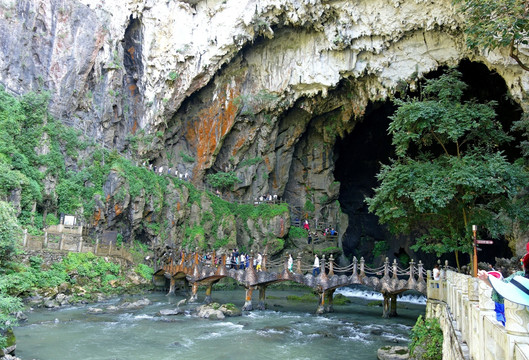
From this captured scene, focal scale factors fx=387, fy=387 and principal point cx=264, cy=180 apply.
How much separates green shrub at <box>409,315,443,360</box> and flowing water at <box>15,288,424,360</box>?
69.9 inches

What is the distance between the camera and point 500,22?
10.9m

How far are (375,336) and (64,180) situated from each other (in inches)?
746

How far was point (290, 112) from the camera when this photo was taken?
107 feet

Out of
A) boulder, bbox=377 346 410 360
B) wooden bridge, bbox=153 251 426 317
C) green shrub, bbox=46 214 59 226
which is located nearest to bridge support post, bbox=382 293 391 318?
wooden bridge, bbox=153 251 426 317

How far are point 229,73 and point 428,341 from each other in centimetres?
2499

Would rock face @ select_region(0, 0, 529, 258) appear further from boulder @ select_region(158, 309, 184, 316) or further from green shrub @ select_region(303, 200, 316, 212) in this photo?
boulder @ select_region(158, 309, 184, 316)

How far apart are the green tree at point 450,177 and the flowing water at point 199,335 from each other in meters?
4.53

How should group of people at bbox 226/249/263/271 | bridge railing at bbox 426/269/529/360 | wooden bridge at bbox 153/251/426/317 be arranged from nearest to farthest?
bridge railing at bbox 426/269/529/360, wooden bridge at bbox 153/251/426/317, group of people at bbox 226/249/263/271

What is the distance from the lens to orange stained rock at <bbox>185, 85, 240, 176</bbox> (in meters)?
30.5

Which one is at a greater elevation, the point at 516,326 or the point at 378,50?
the point at 378,50

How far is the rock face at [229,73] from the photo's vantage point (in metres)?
24.2

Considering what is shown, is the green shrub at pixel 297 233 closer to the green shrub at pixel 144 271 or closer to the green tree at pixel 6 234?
the green shrub at pixel 144 271

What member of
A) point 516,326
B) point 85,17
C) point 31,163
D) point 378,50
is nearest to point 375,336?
point 516,326

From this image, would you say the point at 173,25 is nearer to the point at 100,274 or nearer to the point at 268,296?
the point at 100,274
